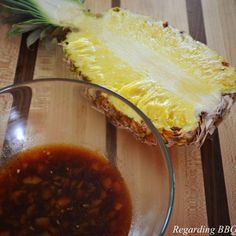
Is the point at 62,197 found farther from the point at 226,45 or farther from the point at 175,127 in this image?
the point at 226,45

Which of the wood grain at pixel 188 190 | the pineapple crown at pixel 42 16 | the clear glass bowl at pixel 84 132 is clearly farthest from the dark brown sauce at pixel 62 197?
the pineapple crown at pixel 42 16

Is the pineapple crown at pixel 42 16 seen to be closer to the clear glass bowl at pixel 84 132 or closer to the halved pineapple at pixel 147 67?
the halved pineapple at pixel 147 67

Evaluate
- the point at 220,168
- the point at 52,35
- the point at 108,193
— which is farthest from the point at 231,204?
the point at 52,35

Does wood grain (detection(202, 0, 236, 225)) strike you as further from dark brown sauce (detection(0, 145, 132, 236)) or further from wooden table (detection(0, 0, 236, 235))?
dark brown sauce (detection(0, 145, 132, 236))

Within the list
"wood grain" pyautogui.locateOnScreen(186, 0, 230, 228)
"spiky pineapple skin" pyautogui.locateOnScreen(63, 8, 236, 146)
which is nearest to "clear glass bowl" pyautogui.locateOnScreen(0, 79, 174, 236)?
"spiky pineapple skin" pyautogui.locateOnScreen(63, 8, 236, 146)

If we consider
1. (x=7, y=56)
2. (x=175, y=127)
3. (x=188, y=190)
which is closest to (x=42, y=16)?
(x=7, y=56)
